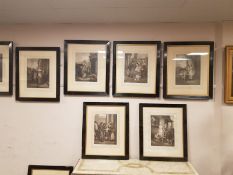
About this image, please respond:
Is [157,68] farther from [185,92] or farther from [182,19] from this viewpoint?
[182,19]

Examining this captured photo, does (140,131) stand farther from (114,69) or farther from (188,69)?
(188,69)

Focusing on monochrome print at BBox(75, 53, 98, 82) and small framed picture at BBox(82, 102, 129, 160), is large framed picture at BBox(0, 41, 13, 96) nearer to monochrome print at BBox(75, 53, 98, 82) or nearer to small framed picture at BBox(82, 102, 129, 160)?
monochrome print at BBox(75, 53, 98, 82)

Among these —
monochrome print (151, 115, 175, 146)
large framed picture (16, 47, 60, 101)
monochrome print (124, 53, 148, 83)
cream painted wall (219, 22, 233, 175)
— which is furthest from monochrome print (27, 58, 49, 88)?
cream painted wall (219, 22, 233, 175)

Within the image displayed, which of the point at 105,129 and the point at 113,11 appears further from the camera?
the point at 105,129

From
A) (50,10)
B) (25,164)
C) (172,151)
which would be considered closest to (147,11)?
(50,10)

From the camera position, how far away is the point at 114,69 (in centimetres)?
220

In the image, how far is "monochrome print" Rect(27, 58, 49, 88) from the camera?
2.24m

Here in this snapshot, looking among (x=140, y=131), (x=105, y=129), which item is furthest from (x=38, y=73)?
(x=140, y=131)

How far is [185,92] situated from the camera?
2.17 metres

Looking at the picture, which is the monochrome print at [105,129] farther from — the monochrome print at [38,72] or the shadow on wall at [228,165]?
the shadow on wall at [228,165]

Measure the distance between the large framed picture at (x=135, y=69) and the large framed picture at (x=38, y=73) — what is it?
581 mm

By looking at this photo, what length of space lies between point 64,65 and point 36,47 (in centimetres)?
33

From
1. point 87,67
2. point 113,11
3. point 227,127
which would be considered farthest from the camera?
point 87,67

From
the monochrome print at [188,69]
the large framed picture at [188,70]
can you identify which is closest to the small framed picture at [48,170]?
the large framed picture at [188,70]
